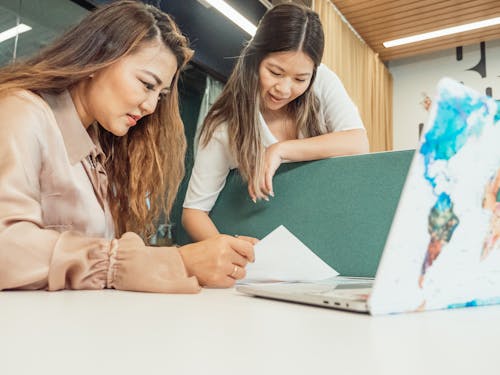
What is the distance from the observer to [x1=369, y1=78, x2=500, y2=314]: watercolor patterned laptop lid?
345 millimetres

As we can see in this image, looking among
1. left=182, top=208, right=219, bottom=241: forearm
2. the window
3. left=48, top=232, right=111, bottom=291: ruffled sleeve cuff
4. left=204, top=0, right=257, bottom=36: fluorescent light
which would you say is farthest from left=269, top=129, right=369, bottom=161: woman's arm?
left=204, top=0, right=257, bottom=36: fluorescent light

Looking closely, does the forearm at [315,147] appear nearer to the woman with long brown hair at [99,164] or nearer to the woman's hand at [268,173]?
the woman's hand at [268,173]

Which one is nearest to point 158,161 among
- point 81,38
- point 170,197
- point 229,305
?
point 170,197

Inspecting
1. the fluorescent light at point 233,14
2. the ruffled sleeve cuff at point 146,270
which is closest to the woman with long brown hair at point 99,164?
the ruffled sleeve cuff at point 146,270

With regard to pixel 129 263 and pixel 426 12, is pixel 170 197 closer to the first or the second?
pixel 129 263

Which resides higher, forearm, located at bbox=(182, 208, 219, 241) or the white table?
forearm, located at bbox=(182, 208, 219, 241)

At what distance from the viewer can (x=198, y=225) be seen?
3.57 feet

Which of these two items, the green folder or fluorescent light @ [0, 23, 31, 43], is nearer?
the green folder

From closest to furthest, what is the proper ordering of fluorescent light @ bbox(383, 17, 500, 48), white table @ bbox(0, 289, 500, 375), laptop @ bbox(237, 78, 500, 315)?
white table @ bbox(0, 289, 500, 375) < laptop @ bbox(237, 78, 500, 315) < fluorescent light @ bbox(383, 17, 500, 48)

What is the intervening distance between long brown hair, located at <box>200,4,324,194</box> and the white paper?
0.29 meters

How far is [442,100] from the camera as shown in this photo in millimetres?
338

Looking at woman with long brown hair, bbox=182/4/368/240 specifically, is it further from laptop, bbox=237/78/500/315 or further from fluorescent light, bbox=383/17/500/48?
fluorescent light, bbox=383/17/500/48

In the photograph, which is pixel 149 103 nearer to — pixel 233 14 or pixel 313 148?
pixel 313 148

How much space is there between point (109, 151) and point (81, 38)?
29 centimetres
